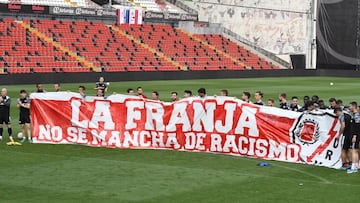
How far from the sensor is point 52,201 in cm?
1257

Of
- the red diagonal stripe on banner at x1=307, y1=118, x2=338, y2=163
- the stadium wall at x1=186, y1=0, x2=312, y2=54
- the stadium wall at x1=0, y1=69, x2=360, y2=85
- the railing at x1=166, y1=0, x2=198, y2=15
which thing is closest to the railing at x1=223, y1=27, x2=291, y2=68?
the stadium wall at x1=186, y1=0, x2=312, y2=54

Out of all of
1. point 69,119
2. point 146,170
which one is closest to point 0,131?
point 69,119

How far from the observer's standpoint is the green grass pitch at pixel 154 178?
13.2 meters

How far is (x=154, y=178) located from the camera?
49.3 ft

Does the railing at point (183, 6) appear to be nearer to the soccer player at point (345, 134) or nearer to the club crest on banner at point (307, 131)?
the club crest on banner at point (307, 131)

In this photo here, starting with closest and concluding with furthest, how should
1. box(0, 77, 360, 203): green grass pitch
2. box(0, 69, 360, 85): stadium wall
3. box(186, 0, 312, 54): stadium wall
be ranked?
box(0, 77, 360, 203): green grass pitch
box(0, 69, 360, 85): stadium wall
box(186, 0, 312, 54): stadium wall

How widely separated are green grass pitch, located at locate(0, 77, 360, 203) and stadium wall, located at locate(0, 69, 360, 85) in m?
29.7

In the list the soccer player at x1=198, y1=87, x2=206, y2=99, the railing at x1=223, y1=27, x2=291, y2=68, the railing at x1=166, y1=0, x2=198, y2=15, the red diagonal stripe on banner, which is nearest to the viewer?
the red diagonal stripe on banner

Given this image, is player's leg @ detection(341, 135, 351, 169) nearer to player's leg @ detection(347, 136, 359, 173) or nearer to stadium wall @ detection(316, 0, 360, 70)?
player's leg @ detection(347, 136, 359, 173)

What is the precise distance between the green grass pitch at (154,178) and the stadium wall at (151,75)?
29.7 meters

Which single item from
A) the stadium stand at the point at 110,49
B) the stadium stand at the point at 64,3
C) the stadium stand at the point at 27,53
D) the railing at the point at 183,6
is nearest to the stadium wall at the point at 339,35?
the stadium stand at the point at 110,49

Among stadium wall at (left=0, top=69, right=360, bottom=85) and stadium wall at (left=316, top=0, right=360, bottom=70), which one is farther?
stadium wall at (left=316, top=0, right=360, bottom=70)

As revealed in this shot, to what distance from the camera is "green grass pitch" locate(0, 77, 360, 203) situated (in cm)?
1316

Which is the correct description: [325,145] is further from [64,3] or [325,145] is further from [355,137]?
[64,3]
